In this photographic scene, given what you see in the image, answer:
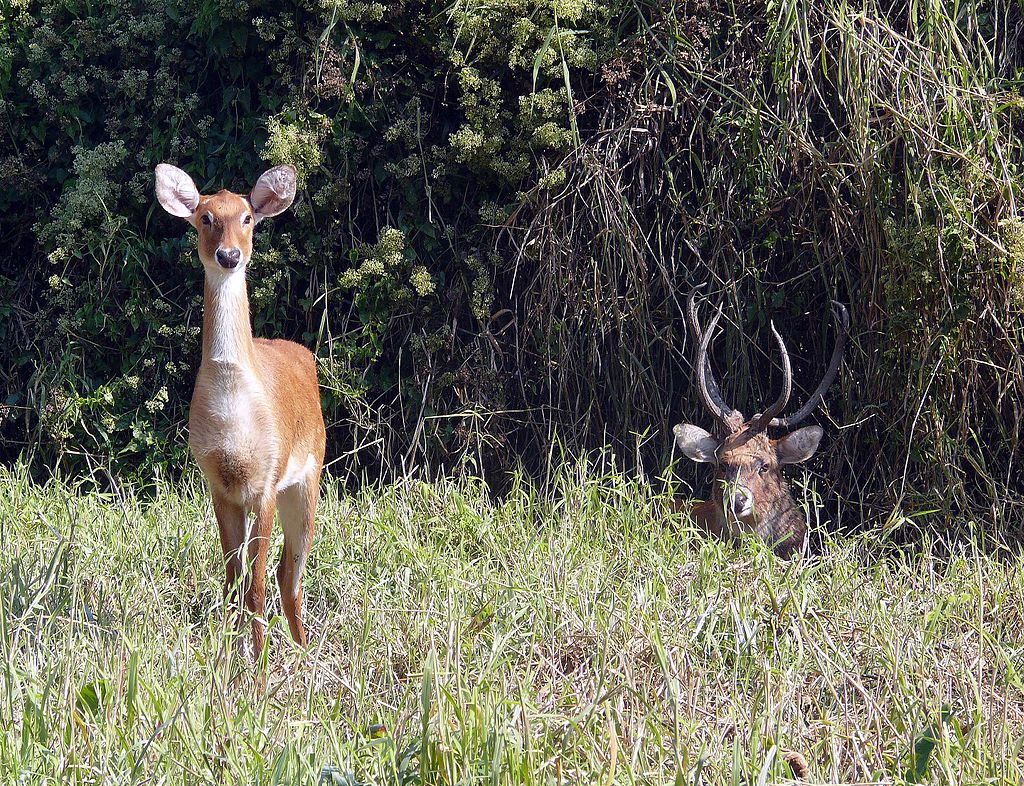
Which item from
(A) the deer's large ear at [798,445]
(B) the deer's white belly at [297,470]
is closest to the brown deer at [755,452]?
(A) the deer's large ear at [798,445]

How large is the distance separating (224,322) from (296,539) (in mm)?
796

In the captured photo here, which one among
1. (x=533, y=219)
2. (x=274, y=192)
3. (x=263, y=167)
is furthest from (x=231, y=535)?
(x=263, y=167)

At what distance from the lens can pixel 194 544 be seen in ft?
14.0

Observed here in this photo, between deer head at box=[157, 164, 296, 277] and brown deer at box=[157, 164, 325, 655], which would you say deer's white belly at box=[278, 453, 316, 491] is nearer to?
brown deer at box=[157, 164, 325, 655]

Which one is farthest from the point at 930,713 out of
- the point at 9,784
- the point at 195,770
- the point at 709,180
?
the point at 709,180

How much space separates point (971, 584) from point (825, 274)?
1568 millimetres

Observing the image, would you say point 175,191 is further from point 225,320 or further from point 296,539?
point 296,539

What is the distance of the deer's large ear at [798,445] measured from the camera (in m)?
4.84

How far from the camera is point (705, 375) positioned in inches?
197

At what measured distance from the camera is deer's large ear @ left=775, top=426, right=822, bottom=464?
15.9 feet

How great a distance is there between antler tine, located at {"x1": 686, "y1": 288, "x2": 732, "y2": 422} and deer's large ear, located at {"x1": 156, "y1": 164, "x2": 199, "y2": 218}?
2.13 metres

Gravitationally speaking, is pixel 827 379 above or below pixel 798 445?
above

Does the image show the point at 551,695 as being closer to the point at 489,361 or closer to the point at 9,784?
the point at 9,784

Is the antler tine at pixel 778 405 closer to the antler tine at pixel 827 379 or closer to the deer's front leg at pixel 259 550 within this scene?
the antler tine at pixel 827 379
